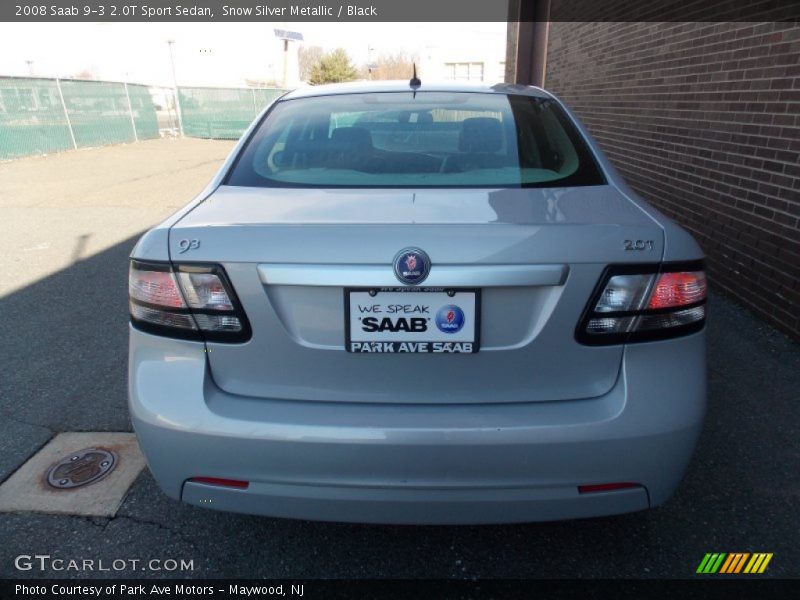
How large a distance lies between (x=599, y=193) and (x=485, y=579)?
1356mm

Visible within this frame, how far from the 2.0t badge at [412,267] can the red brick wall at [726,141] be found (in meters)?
3.23

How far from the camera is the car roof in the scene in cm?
285

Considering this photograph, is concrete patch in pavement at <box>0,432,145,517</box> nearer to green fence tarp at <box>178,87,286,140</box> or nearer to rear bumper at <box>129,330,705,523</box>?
rear bumper at <box>129,330,705,523</box>

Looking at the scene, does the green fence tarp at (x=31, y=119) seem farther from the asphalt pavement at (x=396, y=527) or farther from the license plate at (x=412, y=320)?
the license plate at (x=412, y=320)

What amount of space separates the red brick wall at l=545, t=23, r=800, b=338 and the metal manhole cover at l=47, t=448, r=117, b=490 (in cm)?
397

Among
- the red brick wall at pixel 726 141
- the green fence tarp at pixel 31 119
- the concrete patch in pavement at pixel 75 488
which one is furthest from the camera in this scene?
the green fence tarp at pixel 31 119

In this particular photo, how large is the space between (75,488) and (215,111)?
2372 centimetres

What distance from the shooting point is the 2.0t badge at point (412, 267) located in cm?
155

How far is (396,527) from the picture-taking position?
7.43ft

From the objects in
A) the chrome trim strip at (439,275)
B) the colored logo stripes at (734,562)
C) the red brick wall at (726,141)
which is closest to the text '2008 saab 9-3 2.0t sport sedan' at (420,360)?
the chrome trim strip at (439,275)

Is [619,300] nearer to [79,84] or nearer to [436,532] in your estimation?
[436,532]

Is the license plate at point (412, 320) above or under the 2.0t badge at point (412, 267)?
under

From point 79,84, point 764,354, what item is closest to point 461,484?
point 764,354

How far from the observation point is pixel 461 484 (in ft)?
5.44
